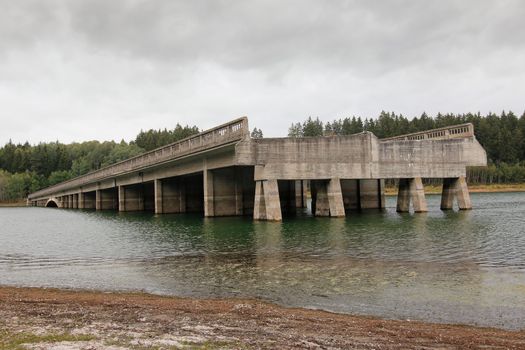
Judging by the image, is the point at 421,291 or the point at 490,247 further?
the point at 490,247

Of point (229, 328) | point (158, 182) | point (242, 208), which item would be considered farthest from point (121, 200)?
point (229, 328)

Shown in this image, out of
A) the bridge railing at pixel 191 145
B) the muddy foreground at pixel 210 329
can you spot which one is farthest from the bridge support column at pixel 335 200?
the muddy foreground at pixel 210 329

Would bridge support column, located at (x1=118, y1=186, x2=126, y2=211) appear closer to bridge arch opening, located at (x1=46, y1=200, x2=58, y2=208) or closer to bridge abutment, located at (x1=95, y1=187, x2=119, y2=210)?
bridge abutment, located at (x1=95, y1=187, x2=119, y2=210)

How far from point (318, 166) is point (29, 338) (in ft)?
122

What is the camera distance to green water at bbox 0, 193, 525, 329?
13336 millimetres

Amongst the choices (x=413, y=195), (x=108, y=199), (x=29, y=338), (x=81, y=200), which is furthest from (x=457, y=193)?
(x=81, y=200)

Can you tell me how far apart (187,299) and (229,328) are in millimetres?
4424

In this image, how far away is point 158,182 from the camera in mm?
66562

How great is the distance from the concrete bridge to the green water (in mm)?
10875

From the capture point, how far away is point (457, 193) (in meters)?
52.2

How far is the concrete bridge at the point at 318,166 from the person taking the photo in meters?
43.8

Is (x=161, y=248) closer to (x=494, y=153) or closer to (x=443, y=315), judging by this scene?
(x=443, y=315)

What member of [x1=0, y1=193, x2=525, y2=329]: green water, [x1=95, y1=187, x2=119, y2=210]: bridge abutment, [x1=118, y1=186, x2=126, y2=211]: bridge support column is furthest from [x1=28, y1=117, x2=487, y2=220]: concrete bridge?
[x1=95, y1=187, x2=119, y2=210]: bridge abutment

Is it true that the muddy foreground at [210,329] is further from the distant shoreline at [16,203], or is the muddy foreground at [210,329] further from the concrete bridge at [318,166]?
the distant shoreline at [16,203]
